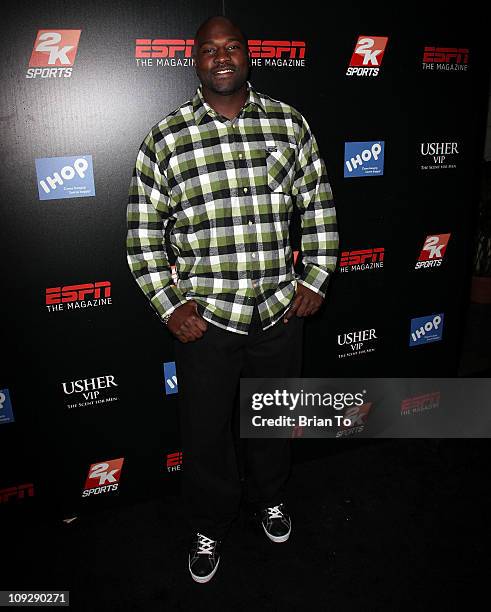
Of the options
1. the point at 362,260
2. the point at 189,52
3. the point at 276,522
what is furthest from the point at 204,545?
the point at 189,52

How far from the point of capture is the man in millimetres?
1611

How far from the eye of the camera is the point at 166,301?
1687 millimetres

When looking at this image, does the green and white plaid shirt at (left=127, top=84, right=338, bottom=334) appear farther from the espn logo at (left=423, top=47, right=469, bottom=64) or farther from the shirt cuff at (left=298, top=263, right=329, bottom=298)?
the espn logo at (left=423, top=47, right=469, bottom=64)

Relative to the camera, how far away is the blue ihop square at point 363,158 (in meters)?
2.22

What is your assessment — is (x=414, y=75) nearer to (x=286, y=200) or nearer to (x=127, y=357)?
(x=286, y=200)

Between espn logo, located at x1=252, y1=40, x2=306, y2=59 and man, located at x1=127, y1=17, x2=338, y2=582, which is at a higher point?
espn logo, located at x1=252, y1=40, x2=306, y2=59

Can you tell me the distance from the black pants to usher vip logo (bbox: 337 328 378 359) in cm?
61

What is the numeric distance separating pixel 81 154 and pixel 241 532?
167 centimetres

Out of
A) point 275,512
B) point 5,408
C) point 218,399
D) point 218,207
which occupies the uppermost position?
point 218,207

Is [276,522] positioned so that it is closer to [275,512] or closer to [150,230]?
[275,512]

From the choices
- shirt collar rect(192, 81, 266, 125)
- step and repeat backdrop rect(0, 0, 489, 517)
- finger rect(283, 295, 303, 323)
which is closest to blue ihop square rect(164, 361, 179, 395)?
step and repeat backdrop rect(0, 0, 489, 517)

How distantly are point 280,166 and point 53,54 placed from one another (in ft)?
2.92

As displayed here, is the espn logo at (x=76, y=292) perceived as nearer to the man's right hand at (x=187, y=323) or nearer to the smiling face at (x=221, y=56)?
the man's right hand at (x=187, y=323)

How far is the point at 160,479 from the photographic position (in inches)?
92.9
